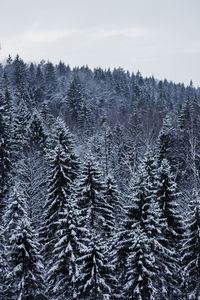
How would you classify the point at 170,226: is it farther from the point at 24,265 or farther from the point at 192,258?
the point at 24,265

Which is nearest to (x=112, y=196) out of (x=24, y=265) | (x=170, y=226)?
(x=170, y=226)

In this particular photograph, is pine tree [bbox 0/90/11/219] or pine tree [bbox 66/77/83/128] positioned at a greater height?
pine tree [bbox 66/77/83/128]

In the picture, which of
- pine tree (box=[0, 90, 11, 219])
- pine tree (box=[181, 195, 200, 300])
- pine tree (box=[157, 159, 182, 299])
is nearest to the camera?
pine tree (box=[181, 195, 200, 300])

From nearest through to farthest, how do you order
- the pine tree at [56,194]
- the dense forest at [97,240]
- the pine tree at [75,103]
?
the dense forest at [97,240] → the pine tree at [56,194] → the pine tree at [75,103]

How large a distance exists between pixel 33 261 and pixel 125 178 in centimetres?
2842

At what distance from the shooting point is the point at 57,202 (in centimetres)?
2373

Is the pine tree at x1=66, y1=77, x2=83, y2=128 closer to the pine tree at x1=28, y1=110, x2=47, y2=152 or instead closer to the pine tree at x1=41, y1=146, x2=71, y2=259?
the pine tree at x1=28, y1=110, x2=47, y2=152

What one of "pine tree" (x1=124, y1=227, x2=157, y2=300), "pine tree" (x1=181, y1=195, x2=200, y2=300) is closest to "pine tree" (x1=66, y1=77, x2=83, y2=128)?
"pine tree" (x1=181, y1=195, x2=200, y2=300)

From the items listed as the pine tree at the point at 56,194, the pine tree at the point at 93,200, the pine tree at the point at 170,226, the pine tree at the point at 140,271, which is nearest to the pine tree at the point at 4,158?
the pine tree at the point at 56,194

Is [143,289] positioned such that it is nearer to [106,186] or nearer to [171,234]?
[171,234]

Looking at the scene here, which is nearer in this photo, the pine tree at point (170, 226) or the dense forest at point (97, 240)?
the dense forest at point (97, 240)

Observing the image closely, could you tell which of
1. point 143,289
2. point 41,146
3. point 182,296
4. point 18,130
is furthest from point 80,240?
point 18,130

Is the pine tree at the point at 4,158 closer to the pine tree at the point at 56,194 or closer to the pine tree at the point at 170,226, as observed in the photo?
the pine tree at the point at 56,194

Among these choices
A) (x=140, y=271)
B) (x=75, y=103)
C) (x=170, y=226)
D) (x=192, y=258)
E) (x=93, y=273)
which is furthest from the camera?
(x=75, y=103)
